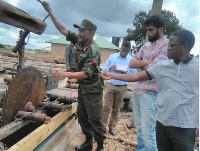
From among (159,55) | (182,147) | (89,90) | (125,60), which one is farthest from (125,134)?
(182,147)

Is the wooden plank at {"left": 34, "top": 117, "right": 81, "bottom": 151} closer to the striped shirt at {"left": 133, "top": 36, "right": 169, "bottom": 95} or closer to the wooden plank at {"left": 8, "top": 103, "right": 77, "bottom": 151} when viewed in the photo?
the wooden plank at {"left": 8, "top": 103, "right": 77, "bottom": 151}

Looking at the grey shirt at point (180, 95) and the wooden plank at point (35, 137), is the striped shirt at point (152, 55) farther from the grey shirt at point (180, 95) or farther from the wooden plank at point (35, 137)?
the wooden plank at point (35, 137)

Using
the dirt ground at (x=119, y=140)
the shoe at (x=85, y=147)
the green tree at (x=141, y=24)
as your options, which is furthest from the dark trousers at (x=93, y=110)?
the green tree at (x=141, y=24)

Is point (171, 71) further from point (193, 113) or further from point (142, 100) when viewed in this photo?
point (142, 100)

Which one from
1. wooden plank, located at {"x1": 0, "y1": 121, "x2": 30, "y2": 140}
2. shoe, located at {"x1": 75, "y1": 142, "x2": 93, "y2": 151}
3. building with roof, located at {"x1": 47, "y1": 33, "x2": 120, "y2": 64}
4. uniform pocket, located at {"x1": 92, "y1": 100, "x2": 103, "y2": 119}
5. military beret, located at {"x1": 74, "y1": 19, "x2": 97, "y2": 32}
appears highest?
building with roof, located at {"x1": 47, "y1": 33, "x2": 120, "y2": 64}

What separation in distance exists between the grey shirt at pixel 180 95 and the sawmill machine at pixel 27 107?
5.44 feet

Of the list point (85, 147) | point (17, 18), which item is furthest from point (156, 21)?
point (85, 147)

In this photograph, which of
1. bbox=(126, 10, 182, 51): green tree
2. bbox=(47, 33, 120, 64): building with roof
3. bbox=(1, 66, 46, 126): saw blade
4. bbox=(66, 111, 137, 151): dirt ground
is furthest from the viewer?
bbox=(47, 33, 120, 64): building with roof

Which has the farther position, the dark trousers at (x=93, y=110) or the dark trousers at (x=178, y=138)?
the dark trousers at (x=93, y=110)

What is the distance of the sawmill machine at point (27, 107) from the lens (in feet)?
7.94

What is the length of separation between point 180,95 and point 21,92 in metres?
2.42

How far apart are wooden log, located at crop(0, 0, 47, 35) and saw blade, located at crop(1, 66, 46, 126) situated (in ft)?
2.68

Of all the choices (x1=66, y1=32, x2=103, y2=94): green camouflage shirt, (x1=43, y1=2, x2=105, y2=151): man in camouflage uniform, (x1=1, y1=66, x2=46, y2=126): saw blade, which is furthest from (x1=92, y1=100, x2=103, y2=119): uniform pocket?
(x1=1, y1=66, x2=46, y2=126): saw blade

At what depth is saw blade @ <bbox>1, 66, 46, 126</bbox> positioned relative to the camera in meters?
3.08
